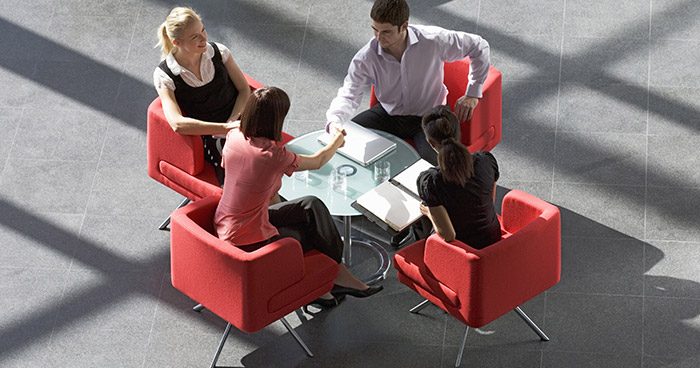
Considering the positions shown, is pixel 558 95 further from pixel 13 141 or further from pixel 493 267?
pixel 13 141

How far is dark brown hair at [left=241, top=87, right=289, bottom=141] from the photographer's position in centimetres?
582

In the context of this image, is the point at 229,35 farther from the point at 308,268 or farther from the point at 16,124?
the point at 308,268

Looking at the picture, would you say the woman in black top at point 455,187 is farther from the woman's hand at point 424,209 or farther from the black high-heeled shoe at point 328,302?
the black high-heeled shoe at point 328,302

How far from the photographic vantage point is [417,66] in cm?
675

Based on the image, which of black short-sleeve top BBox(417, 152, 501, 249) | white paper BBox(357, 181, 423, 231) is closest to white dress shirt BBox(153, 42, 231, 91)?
white paper BBox(357, 181, 423, 231)

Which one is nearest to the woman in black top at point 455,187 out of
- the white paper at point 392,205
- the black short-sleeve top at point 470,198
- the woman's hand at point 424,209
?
the black short-sleeve top at point 470,198

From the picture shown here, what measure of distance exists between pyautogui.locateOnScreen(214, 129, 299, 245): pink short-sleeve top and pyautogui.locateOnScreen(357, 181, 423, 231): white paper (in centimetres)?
42

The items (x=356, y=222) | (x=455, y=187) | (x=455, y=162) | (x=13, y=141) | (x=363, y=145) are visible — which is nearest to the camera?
(x=455, y=162)

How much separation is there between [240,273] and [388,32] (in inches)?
56.4

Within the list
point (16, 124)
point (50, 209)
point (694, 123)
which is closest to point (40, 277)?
point (50, 209)

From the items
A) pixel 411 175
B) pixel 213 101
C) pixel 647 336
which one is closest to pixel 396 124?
pixel 411 175

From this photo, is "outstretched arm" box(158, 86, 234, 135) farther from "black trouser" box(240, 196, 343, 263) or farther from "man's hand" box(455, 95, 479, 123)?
"man's hand" box(455, 95, 479, 123)

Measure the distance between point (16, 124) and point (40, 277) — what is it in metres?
1.31

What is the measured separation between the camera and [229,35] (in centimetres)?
846
